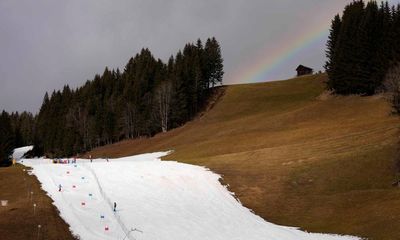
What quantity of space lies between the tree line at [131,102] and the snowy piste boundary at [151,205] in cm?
6649

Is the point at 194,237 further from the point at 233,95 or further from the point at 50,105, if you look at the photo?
the point at 50,105

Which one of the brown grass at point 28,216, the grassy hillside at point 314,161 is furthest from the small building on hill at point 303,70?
the brown grass at point 28,216

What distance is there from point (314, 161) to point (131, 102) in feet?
276

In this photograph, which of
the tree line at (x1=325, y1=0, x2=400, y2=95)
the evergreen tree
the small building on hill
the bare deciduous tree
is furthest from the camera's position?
the small building on hill

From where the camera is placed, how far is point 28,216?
30.3 m

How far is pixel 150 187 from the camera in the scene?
44.9 m

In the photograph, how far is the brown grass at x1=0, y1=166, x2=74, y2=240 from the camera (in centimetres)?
2731

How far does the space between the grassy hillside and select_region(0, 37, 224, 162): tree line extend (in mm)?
19067

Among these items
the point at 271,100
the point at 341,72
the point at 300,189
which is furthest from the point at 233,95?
the point at 300,189

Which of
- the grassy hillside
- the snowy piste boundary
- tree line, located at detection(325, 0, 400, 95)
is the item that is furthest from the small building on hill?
the snowy piste boundary

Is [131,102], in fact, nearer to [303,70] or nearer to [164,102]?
[164,102]

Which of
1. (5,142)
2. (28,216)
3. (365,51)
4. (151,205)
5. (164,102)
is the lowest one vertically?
(151,205)

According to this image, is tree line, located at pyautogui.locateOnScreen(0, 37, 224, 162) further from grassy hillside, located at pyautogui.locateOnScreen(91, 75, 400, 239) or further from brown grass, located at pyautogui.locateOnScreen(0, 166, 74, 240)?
brown grass, located at pyautogui.locateOnScreen(0, 166, 74, 240)

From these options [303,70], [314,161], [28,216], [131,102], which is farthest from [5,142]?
[303,70]
